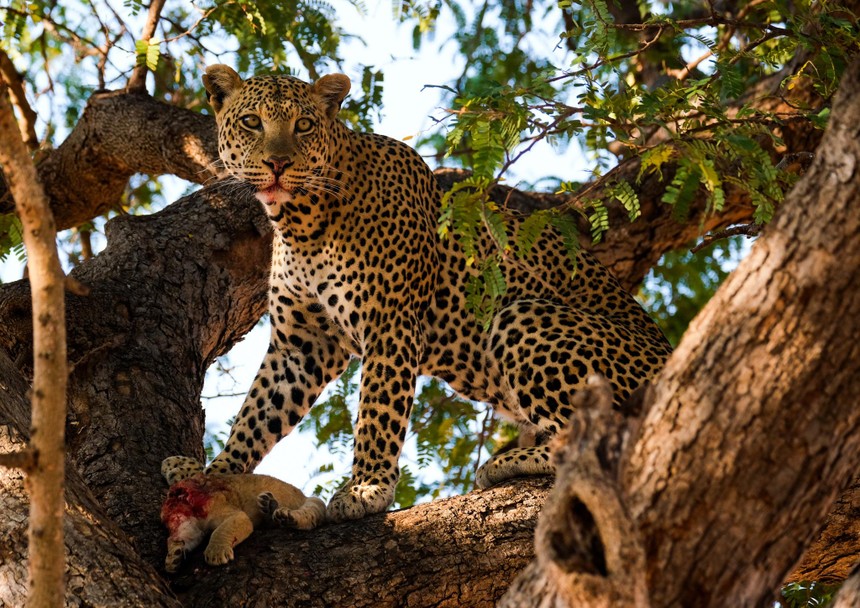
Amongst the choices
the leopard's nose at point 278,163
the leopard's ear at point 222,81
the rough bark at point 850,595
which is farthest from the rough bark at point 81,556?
the leopard's ear at point 222,81

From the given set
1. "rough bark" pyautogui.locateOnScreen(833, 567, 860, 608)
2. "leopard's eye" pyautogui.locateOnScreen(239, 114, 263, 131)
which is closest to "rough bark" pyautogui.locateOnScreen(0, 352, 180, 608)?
"rough bark" pyautogui.locateOnScreen(833, 567, 860, 608)

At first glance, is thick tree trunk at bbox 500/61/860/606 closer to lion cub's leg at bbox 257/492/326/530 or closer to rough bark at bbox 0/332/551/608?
rough bark at bbox 0/332/551/608

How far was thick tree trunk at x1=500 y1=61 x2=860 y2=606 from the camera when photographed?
3.19 metres

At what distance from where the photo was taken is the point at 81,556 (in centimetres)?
445

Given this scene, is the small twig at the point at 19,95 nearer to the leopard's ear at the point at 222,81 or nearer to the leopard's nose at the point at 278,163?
the leopard's ear at the point at 222,81

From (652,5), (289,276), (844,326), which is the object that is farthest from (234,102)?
(844,326)

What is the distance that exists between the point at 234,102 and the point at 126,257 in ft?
4.10

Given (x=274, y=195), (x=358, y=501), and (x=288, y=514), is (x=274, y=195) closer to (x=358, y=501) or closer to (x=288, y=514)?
(x=358, y=501)

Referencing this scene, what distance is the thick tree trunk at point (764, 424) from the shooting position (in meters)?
3.19

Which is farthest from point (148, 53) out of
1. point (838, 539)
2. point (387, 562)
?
point (838, 539)

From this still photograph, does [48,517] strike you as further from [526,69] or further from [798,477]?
[526,69]

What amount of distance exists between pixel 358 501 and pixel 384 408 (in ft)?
2.73

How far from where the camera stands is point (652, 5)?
10430 millimetres

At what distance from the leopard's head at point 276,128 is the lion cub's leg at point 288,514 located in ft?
7.00
